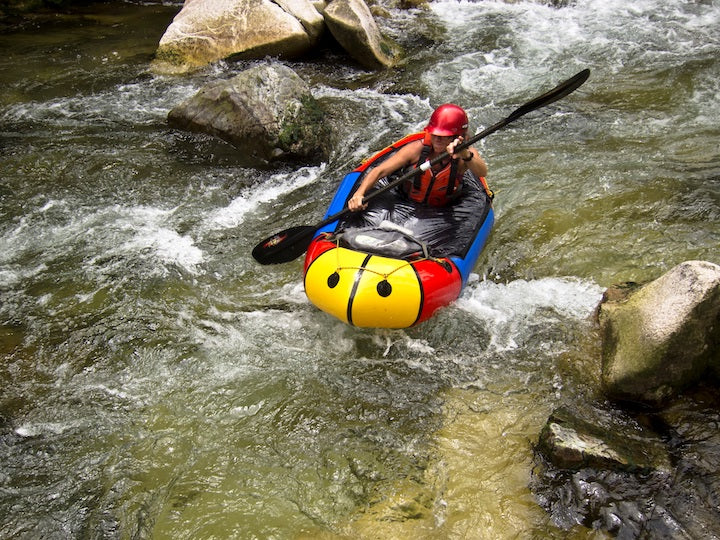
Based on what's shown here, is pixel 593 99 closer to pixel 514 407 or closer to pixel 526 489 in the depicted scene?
pixel 514 407

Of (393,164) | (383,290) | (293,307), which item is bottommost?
(293,307)

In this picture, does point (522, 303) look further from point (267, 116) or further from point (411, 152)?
point (267, 116)

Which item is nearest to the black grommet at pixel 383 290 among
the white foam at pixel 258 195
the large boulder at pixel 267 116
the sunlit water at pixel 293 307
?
the sunlit water at pixel 293 307

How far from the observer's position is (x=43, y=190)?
16.6 ft

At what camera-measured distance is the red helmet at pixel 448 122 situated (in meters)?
3.79

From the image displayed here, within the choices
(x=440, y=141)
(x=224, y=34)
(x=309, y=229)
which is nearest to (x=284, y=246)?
(x=309, y=229)

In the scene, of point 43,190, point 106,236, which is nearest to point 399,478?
point 106,236

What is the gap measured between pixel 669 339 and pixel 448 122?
1908 mm

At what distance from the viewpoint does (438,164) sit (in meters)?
4.01

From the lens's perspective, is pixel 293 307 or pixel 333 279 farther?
pixel 293 307

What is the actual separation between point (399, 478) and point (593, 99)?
508 cm

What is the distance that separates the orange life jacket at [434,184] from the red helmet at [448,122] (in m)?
0.12

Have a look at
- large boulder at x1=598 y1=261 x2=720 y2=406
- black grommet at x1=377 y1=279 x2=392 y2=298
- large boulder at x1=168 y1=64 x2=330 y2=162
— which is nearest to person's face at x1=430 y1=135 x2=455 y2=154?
black grommet at x1=377 y1=279 x2=392 y2=298

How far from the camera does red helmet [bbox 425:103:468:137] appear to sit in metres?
3.79
